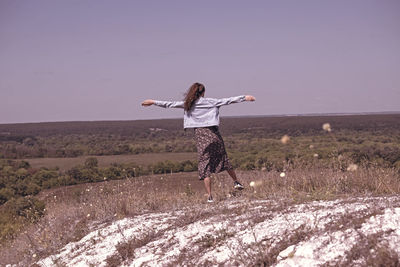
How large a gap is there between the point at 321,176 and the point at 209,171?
1942 millimetres

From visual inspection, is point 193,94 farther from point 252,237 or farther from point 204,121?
point 252,237

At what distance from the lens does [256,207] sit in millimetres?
5230

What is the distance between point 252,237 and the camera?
12.9 ft

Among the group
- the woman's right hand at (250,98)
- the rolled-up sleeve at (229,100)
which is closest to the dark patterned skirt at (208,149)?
the rolled-up sleeve at (229,100)

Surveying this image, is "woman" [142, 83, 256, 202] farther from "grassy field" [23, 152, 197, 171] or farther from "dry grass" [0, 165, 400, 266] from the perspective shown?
"grassy field" [23, 152, 197, 171]

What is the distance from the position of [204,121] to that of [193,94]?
0.46m

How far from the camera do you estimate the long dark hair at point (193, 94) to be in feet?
21.8

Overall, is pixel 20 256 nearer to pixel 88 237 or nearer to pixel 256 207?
pixel 88 237

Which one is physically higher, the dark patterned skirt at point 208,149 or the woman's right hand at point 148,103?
the woman's right hand at point 148,103

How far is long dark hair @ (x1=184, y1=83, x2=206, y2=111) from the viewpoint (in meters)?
6.65

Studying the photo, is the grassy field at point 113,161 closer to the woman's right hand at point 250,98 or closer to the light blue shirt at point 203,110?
the light blue shirt at point 203,110

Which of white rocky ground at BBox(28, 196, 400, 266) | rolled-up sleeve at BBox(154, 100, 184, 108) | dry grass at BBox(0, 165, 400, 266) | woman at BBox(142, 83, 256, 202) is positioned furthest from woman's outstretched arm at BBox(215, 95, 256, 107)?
white rocky ground at BBox(28, 196, 400, 266)

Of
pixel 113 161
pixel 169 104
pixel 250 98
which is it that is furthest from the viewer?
pixel 113 161

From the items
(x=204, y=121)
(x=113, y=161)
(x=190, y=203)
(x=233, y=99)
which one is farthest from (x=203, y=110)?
(x=113, y=161)
